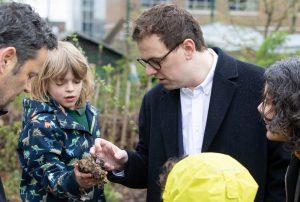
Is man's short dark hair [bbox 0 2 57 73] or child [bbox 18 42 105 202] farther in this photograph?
child [bbox 18 42 105 202]

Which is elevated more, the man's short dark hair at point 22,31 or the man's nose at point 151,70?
the man's short dark hair at point 22,31

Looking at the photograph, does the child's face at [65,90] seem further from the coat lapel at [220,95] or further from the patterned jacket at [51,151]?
the coat lapel at [220,95]

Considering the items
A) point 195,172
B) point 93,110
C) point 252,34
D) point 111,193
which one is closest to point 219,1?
point 252,34

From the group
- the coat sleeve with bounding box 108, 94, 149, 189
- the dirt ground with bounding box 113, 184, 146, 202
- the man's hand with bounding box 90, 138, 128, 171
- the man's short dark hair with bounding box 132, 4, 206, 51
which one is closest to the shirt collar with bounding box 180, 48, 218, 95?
the man's short dark hair with bounding box 132, 4, 206, 51

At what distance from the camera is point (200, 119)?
10.5 feet

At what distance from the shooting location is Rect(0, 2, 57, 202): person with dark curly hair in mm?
2369

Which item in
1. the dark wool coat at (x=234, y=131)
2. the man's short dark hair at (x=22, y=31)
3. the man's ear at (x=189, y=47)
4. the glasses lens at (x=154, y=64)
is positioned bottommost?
the dark wool coat at (x=234, y=131)

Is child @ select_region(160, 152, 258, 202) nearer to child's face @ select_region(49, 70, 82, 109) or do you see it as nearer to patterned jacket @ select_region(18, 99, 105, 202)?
patterned jacket @ select_region(18, 99, 105, 202)

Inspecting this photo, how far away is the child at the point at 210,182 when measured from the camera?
2.16 meters

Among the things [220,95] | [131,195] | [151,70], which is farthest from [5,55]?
[131,195]

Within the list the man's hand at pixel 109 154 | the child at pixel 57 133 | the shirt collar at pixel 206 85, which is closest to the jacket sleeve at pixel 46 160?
the child at pixel 57 133

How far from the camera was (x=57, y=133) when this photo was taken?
124 inches

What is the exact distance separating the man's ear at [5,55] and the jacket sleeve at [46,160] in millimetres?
814

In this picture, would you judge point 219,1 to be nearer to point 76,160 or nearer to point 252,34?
point 252,34
